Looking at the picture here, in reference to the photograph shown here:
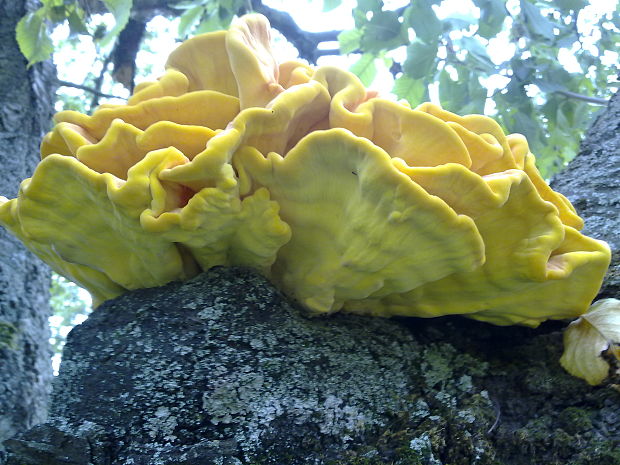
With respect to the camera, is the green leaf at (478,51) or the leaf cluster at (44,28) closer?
the leaf cluster at (44,28)

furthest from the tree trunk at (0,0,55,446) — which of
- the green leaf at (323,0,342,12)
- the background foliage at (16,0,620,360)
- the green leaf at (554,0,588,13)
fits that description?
the green leaf at (554,0,588,13)

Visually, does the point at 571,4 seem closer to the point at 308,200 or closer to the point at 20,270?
the point at 308,200

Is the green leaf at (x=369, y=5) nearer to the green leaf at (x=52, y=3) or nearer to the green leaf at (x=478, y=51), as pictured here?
the green leaf at (x=478, y=51)

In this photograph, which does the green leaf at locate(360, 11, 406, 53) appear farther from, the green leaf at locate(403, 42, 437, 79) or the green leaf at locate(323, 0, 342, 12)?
the green leaf at locate(323, 0, 342, 12)

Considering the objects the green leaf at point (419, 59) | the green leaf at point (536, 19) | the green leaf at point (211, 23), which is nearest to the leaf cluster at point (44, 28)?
the green leaf at point (211, 23)

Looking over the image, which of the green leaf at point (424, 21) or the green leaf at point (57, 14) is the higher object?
the green leaf at point (424, 21)

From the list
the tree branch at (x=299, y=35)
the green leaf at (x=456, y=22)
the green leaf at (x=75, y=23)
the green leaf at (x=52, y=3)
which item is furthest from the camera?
the tree branch at (x=299, y=35)

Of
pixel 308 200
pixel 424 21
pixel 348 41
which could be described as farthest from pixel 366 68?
pixel 308 200
